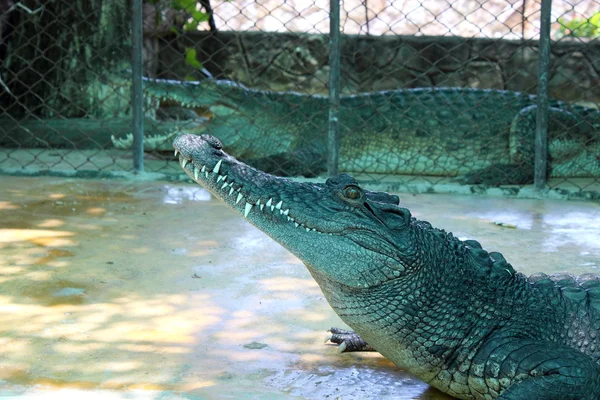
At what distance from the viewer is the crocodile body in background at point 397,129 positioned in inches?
285

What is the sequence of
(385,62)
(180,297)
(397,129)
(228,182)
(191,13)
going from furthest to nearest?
(385,62) → (191,13) → (397,129) → (180,297) → (228,182)

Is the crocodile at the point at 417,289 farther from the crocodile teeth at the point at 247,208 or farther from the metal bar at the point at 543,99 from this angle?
the metal bar at the point at 543,99

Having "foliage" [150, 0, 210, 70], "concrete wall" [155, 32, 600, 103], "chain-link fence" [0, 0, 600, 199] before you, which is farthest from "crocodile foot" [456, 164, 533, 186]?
"foliage" [150, 0, 210, 70]

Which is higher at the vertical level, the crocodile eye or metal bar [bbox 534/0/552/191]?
metal bar [bbox 534/0/552/191]

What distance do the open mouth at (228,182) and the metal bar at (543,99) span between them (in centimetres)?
377

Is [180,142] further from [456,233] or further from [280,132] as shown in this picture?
[280,132]

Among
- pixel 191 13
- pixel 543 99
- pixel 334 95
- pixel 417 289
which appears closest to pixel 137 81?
pixel 334 95

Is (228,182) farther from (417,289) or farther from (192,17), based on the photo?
(192,17)

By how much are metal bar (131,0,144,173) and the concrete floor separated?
842 millimetres

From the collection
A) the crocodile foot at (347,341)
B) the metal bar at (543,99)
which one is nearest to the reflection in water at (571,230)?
the metal bar at (543,99)

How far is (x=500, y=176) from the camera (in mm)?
6926

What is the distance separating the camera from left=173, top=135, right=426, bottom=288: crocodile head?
2.49 m

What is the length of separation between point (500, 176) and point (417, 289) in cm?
467

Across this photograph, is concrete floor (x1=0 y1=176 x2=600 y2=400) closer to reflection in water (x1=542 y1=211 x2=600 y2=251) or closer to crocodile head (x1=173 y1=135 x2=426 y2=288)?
reflection in water (x1=542 y1=211 x2=600 y2=251)
